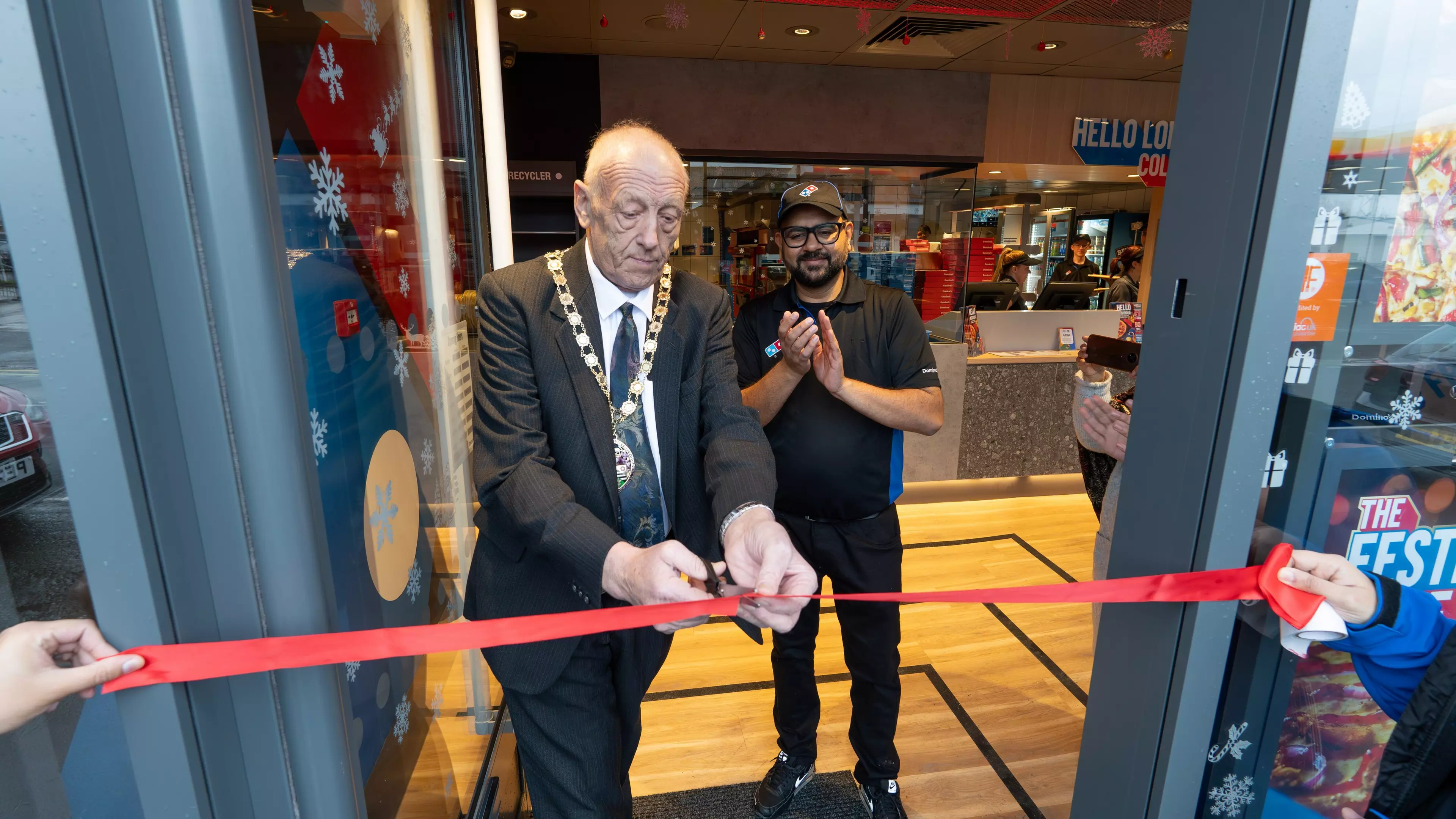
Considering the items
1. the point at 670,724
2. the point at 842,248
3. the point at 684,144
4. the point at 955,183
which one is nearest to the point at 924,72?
the point at 955,183

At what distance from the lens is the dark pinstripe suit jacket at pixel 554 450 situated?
128cm

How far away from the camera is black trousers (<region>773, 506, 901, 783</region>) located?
2098 millimetres

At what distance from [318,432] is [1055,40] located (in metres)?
5.36

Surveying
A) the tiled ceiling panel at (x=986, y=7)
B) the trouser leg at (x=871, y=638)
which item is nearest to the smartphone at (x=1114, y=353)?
the trouser leg at (x=871, y=638)

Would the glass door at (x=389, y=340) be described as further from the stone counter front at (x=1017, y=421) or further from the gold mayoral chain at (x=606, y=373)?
the stone counter front at (x=1017, y=421)

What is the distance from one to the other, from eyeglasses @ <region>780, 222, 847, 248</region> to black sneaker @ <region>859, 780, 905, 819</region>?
1674 mm

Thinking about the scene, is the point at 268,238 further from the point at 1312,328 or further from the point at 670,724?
the point at 670,724

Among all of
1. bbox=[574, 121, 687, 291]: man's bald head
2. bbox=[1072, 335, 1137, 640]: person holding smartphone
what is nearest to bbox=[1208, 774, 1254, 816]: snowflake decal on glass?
bbox=[1072, 335, 1137, 640]: person holding smartphone

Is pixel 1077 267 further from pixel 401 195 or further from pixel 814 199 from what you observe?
pixel 401 195

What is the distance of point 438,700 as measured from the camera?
156cm

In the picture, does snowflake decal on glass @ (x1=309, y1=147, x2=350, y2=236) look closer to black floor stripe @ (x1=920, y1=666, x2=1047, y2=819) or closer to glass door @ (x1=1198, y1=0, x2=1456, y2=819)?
glass door @ (x1=1198, y1=0, x2=1456, y2=819)

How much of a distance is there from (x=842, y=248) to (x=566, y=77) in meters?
3.69

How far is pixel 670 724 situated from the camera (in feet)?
8.52

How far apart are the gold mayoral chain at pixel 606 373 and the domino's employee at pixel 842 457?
0.70m
